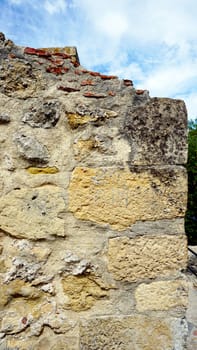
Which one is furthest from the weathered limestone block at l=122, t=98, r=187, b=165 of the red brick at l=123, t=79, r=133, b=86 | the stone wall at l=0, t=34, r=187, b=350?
the red brick at l=123, t=79, r=133, b=86

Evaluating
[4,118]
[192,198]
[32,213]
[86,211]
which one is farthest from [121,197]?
[192,198]

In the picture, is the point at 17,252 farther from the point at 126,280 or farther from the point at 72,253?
the point at 126,280

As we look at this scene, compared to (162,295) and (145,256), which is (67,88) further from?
(162,295)

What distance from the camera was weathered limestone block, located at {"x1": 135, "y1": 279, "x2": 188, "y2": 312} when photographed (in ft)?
4.82

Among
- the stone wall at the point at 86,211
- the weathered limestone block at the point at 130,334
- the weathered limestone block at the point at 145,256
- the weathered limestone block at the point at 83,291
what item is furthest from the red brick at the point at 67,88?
the weathered limestone block at the point at 130,334

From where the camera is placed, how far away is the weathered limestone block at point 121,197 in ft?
4.83

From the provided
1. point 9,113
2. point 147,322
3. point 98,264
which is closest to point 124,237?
point 98,264

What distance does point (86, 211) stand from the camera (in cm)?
147

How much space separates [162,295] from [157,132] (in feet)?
2.41

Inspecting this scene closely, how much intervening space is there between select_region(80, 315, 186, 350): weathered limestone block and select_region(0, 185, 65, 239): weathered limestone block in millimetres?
427

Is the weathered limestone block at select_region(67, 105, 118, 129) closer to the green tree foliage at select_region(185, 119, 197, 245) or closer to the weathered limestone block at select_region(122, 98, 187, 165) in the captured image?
the weathered limestone block at select_region(122, 98, 187, 165)

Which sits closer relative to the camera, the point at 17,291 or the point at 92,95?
the point at 17,291

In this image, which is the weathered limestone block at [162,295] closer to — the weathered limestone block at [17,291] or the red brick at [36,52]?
the weathered limestone block at [17,291]

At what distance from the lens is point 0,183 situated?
146 centimetres
